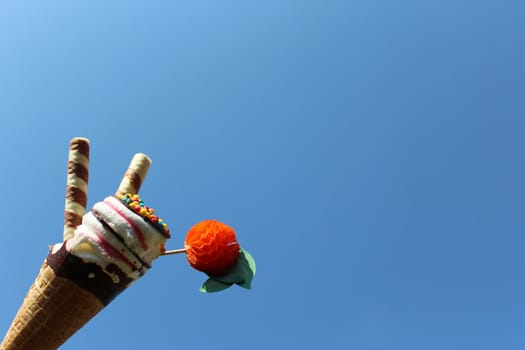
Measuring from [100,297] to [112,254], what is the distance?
0.54 metres

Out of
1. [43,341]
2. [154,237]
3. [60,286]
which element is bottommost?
[43,341]

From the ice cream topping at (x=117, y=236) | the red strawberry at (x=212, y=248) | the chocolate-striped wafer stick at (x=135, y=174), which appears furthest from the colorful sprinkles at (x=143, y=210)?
the red strawberry at (x=212, y=248)

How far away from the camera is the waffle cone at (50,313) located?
4.41 m

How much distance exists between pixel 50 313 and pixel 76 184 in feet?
5.07

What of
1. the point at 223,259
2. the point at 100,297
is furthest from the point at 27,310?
the point at 223,259

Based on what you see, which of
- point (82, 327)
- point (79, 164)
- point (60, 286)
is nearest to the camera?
point (60, 286)

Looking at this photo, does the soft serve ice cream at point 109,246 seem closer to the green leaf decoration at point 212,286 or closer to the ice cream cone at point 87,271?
the ice cream cone at point 87,271

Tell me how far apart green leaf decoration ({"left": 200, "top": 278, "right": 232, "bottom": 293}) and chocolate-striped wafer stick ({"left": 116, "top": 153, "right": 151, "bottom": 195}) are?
5.01 feet

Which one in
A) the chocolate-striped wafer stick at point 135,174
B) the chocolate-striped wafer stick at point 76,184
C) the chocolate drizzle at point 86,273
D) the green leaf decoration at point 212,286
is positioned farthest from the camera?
the green leaf decoration at point 212,286

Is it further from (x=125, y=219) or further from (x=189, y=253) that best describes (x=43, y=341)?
(x=189, y=253)

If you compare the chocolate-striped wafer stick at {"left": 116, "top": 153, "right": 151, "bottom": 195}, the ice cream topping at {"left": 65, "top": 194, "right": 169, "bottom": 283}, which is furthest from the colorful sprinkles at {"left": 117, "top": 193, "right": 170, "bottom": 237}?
the chocolate-striped wafer stick at {"left": 116, "top": 153, "right": 151, "bottom": 195}

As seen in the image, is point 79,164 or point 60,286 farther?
point 79,164

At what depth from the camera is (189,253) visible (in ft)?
18.3

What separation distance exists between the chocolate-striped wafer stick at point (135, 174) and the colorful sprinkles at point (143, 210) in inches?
16.9
